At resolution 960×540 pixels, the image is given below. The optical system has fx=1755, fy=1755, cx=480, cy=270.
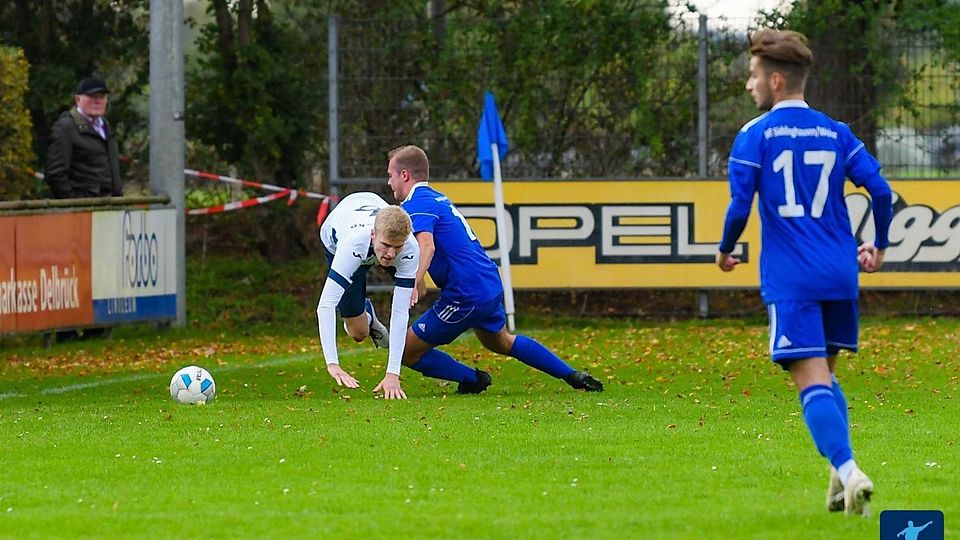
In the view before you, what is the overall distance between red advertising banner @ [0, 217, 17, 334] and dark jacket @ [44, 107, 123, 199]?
152 centimetres

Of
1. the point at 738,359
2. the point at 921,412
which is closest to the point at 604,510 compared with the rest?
the point at 921,412

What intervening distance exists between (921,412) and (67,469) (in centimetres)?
521

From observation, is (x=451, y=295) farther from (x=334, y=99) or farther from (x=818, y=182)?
(x=334, y=99)

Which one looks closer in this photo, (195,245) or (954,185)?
(954,185)

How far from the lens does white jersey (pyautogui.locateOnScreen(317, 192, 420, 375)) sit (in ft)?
35.4

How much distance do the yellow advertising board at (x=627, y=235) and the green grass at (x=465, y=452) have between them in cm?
407

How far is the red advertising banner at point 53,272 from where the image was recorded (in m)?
15.6

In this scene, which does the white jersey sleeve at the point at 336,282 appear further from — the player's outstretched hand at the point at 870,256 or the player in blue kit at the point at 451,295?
the player's outstretched hand at the point at 870,256

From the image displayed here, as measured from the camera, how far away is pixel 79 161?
1730cm

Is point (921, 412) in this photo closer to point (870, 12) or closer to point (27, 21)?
point (870, 12)

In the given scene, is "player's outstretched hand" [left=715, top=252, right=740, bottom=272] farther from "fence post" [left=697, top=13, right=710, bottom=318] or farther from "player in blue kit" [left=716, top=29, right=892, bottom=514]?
"fence post" [left=697, top=13, right=710, bottom=318]

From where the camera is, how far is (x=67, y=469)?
8.32m
